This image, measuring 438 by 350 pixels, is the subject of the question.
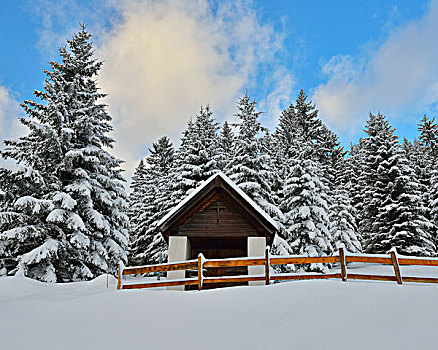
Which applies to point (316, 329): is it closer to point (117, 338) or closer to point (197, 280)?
point (117, 338)

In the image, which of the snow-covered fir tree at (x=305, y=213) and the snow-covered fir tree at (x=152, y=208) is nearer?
the snow-covered fir tree at (x=305, y=213)

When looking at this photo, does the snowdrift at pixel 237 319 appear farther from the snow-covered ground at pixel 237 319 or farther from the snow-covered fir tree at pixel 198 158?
the snow-covered fir tree at pixel 198 158

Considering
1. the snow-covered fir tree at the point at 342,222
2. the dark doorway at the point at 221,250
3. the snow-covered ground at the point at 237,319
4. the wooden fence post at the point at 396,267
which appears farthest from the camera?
the snow-covered fir tree at the point at 342,222

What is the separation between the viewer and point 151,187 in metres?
28.4

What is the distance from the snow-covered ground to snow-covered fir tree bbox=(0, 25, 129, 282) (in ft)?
16.2

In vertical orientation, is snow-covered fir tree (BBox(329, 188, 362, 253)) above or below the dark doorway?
above

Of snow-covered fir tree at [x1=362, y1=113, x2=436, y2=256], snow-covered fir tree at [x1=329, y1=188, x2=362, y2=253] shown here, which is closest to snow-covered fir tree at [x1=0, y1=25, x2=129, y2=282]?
snow-covered fir tree at [x1=329, y1=188, x2=362, y2=253]

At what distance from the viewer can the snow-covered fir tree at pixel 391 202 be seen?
2272 cm

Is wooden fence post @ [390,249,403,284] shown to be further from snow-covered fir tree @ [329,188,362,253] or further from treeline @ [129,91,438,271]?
snow-covered fir tree @ [329,188,362,253]

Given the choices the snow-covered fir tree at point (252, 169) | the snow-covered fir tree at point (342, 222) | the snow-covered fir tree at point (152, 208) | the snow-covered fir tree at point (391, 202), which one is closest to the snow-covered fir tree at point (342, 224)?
the snow-covered fir tree at point (342, 222)

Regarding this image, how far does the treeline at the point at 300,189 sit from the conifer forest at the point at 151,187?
0.34ft

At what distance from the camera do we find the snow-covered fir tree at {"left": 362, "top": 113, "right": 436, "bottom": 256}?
894 inches

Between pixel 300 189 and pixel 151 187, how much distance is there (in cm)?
1414

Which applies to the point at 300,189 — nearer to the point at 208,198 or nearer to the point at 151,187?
the point at 208,198
